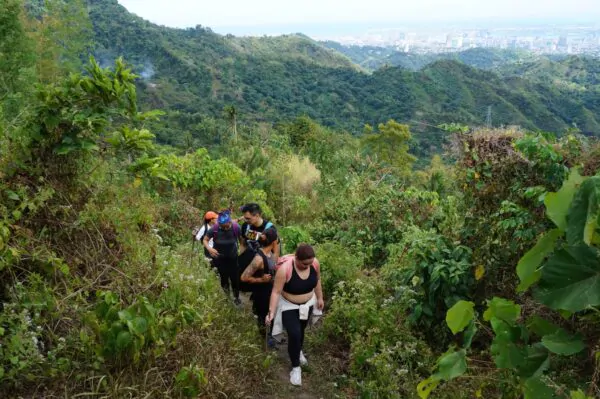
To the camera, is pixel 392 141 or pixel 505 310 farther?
pixel 392 141

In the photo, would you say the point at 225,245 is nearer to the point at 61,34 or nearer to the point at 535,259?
the point at 535,259

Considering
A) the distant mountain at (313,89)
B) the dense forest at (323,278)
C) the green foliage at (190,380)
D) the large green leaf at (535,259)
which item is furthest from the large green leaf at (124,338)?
the distant mountain at (313,89)

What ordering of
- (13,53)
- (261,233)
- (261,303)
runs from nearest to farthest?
(261,303) → (261,233) → (13,53)

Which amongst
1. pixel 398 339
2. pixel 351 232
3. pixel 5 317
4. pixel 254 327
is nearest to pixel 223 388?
pixel 254 327

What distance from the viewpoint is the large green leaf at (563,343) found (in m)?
1.05

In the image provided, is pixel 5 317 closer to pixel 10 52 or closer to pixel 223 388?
pixel 223 388

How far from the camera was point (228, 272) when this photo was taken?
470cm

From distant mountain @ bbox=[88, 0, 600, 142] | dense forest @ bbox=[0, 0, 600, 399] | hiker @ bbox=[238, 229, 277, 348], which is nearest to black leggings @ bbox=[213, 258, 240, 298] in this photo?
dense forest @ bbox=[0, 0, 600, 399]

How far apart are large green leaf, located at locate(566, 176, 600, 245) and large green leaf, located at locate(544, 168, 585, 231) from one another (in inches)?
0.6

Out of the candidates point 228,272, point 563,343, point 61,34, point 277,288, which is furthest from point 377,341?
point 61,34

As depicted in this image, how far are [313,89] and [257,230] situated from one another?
78.6 meters

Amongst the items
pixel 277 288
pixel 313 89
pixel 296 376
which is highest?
pixel 277 288

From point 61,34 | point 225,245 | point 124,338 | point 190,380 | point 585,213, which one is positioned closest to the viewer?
point 585,213

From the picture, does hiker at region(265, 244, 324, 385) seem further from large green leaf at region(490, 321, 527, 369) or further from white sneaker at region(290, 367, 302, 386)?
large green leaf at region(490, 321, 527, 369)
